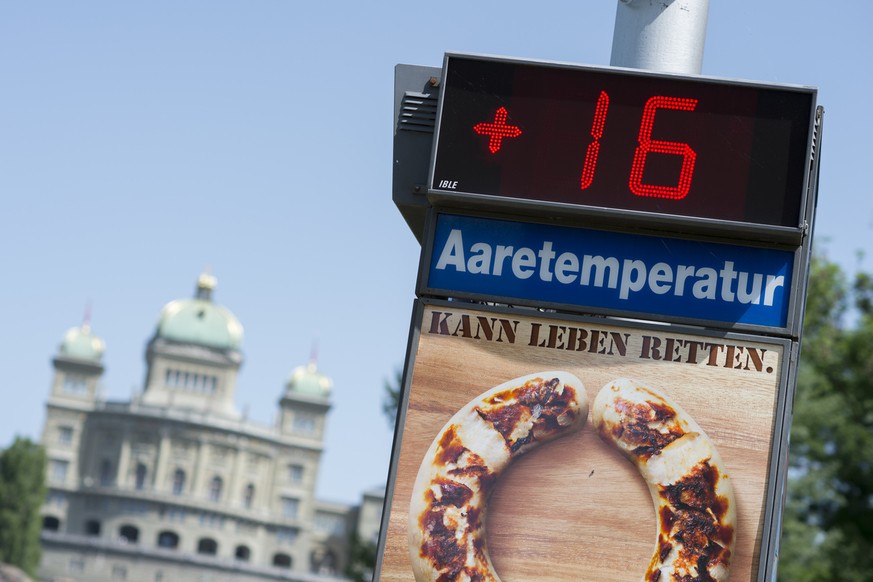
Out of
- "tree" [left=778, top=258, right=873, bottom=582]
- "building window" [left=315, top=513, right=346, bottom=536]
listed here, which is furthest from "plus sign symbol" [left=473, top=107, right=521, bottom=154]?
"building window" [left=315, top=513, right=346, bottom=536]

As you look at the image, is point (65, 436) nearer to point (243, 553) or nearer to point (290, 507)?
point (243, 553)

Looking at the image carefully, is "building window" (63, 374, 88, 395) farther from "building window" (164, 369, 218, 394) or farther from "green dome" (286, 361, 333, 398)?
"green dome" (286, 361, 333, 398)

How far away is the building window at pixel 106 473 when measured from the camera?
12256 cm

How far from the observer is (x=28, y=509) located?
98.1 meters

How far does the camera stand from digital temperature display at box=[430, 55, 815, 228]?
5.95 metres

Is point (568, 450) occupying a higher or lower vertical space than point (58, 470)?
lower

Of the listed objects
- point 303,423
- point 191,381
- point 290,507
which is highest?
point 191,381

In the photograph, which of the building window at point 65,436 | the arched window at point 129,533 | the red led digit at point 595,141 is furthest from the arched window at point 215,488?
the red led digit at point 595,141

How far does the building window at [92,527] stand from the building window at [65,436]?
26.6 feet

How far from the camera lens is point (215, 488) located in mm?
124625

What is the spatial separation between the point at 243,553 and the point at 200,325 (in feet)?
70.2

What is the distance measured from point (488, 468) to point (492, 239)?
964 mm

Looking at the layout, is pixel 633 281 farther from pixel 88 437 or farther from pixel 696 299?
pixel 88 437

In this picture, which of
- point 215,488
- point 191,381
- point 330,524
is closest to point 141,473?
point 215,488
